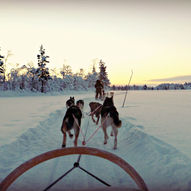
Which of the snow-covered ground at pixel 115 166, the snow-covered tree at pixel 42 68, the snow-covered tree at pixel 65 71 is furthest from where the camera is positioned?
the snow-covered tree at pixel 65 71

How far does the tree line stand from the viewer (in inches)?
1666

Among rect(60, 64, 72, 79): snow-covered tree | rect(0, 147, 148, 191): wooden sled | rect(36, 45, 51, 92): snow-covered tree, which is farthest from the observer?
rect(60, 64, 72, 79): snow-covered tree

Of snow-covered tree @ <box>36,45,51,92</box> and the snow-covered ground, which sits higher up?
snow-covered tree @ <box>36,45,51,92</box>

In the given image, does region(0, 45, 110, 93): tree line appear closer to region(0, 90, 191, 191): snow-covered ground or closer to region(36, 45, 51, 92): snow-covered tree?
region(36, 45, 51, 92): snow-covered tree

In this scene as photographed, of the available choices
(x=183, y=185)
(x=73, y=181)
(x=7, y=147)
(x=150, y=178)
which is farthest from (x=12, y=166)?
(x=183, y=185)

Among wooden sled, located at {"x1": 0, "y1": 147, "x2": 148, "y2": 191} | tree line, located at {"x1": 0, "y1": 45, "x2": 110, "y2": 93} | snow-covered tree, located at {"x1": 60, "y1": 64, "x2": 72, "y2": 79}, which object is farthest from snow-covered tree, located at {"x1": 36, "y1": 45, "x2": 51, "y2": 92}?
wooden sled, located at {"x1": 0, "y1": 147, "x2": 148, "y2": 191}

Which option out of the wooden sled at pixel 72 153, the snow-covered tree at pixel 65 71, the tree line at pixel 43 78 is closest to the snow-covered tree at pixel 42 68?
the tree line at pixel 43 78

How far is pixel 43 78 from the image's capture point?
42000mm

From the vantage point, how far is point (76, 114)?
12.6 feet

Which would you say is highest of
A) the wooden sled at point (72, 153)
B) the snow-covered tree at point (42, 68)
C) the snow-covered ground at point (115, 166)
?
the snow-covered tree at point (42, 68)

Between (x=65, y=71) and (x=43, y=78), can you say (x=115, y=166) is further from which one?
(x=65, y=71)

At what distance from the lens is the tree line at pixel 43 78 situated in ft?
139

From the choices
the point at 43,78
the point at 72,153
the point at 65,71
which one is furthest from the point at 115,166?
the point at 65,71

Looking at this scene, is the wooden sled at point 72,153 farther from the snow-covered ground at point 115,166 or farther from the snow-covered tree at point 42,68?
the snow-covered tree at point 42,68
